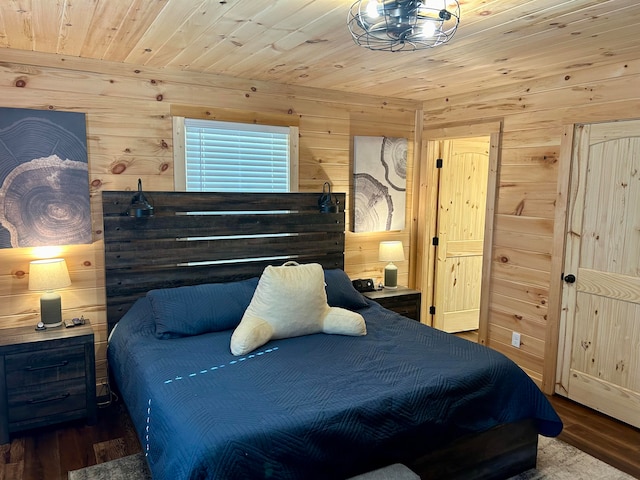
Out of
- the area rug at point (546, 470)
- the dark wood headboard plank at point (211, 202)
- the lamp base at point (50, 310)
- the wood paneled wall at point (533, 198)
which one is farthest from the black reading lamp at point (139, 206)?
the wood paneled wall at point (533, 198)

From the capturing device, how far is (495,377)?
8.01 feet

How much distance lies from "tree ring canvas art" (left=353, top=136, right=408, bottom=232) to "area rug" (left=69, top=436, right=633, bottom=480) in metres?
2.33

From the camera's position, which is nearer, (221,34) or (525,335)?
(221,34)

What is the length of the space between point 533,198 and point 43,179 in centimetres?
352

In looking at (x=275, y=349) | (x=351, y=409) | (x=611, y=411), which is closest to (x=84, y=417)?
(x=275, y=349)

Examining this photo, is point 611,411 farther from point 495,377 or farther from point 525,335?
point 495,377

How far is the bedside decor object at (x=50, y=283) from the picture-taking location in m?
2.90

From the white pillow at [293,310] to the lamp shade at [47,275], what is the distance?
1178 mm

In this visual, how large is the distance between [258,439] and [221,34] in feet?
6.74

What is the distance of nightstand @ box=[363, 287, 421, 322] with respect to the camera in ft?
13.3

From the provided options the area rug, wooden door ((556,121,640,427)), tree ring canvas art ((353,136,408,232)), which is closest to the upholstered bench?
the area rug

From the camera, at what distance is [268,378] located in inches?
90.7

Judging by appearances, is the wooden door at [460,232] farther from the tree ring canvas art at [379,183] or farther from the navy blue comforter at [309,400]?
the navy blue comforter at [309,400]

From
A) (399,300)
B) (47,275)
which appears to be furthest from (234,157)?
(399,300)
